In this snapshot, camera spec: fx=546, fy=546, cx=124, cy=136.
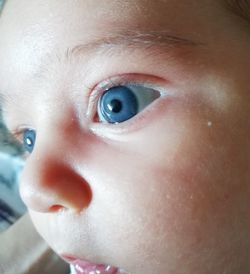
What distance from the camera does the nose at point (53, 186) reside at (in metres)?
0.64

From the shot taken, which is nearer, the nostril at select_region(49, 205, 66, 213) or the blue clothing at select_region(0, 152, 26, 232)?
the nostril at select_region(49, 205, 66, 213)

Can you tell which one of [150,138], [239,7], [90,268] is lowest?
[90,268]

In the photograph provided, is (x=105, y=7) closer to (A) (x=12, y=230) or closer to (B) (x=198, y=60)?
(B) (x=198, y=60)

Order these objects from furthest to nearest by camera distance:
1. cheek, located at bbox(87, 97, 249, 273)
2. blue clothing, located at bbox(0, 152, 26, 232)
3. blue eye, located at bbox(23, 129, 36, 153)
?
blue clothing, located at bbox(0, 152, 26, 232)
blue eye, located at bbox(23, 129, 36, 153)
cheek, located at bbox(87, 97, 249, 273)

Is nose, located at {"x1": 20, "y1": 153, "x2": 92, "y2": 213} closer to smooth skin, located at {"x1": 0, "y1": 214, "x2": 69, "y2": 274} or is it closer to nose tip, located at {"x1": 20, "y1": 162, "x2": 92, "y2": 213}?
nose tip, located at {"x1": 20, "y1": 162, "x2": 92, "y2": 213}

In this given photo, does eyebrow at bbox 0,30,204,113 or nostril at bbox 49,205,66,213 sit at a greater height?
eyebrow at bbox 0,30,204,113

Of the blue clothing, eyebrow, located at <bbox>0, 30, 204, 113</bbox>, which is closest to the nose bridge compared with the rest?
eyebrow, located at <bbox>0, 30, 204, 113</bbox>

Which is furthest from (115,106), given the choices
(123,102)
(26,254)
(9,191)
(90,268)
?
(9,191)

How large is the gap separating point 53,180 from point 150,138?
126mm

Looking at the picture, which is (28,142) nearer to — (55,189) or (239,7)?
(55,189)

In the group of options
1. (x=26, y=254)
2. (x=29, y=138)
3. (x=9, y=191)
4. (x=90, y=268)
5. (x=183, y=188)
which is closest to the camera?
(x=183, y=188)

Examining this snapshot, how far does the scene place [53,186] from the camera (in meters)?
0.64

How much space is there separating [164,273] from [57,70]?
0.27 m

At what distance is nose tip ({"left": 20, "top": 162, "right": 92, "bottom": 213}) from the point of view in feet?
2.09
